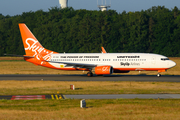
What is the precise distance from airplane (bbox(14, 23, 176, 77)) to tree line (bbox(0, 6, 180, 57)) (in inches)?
2506

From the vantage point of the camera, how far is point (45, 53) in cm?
5103

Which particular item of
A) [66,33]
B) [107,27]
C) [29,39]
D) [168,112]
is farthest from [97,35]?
[168,112]

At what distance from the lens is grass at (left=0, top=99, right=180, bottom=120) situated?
16.5 meters

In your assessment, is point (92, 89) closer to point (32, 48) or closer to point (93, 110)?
point (93, 110)

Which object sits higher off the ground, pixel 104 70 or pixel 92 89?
pixel 104 70

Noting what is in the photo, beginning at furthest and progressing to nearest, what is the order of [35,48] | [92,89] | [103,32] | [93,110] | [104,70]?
[103,32] → [35,48] → [104,70] → [92,89] → [93,110]

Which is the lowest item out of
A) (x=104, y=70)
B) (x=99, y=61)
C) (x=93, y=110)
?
(x=104, y=70)

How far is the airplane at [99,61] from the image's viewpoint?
45.4 metres

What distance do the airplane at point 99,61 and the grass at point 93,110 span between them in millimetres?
23736

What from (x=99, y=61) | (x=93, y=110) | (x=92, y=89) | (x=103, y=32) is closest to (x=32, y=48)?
(x=99, y=61)

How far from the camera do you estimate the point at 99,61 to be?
156 feet

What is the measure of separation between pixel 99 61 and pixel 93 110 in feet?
95.7

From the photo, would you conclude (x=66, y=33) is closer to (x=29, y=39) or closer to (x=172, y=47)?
(x=172, y=47)

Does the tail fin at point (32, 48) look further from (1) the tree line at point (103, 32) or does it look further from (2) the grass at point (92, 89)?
(1) the tree line at point (103, 32)
